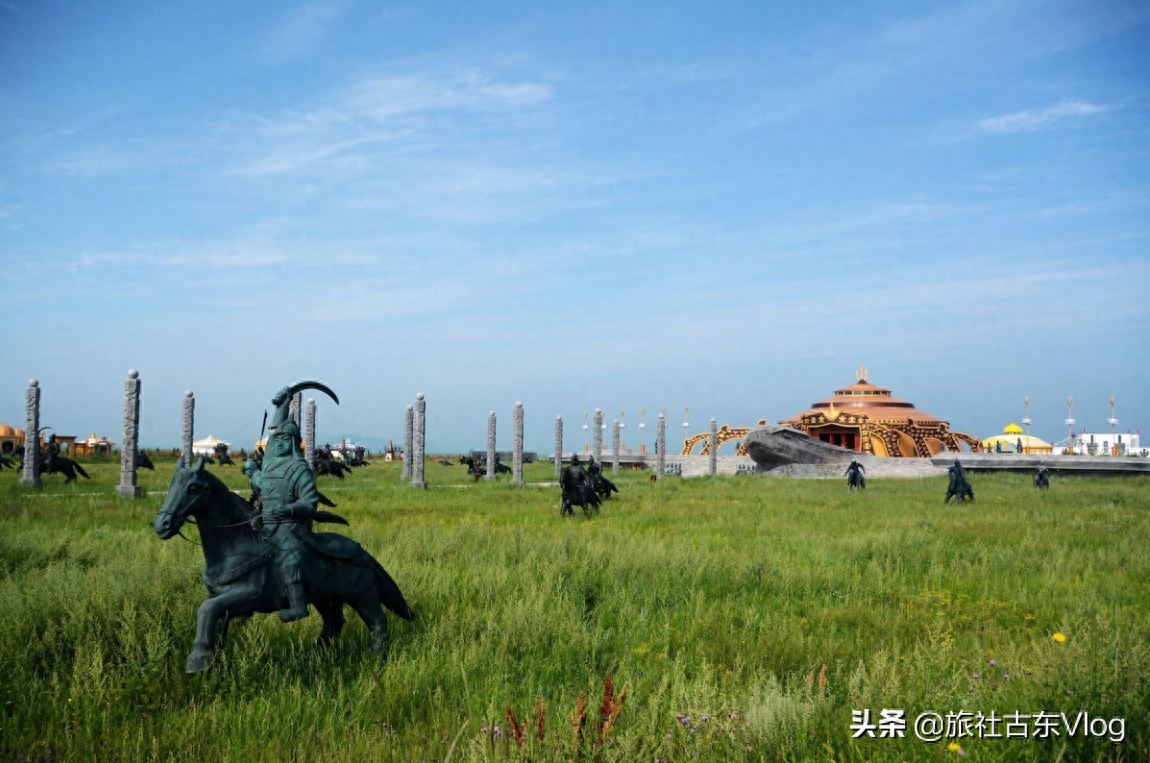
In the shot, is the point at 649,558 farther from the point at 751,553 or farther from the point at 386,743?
the point at 386,743

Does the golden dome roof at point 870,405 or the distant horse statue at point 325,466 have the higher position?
the golden dome roof at point 870,405

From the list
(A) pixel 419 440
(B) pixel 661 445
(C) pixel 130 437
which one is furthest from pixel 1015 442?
(C) pixel 130 437

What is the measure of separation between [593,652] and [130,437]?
58.8ft

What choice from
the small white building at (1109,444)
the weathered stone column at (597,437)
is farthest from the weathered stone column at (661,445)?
the small white building at (1109,444)

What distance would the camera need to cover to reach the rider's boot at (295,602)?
18.0 feet

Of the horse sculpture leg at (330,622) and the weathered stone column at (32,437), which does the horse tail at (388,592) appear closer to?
the horse sculpture leg at (330,622)

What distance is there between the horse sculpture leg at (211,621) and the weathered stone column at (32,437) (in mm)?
19530

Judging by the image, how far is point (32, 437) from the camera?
2198 centimetres

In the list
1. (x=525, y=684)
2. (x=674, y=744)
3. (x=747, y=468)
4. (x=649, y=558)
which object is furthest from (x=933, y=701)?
(x=747, y=468)

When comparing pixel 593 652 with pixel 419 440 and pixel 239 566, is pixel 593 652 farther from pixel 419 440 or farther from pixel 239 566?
pixel 419 440

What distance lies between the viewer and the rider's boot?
5.50 metres

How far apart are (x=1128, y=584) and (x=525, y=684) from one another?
Result: 26.2 feet

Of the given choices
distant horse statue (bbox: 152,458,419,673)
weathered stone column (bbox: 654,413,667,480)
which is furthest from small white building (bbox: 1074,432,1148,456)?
distant horse statue (bbox: 152,458,419,673)

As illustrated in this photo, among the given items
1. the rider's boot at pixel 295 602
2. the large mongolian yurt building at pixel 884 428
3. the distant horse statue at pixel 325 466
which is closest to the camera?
the rider's boot at pixel 295 602
